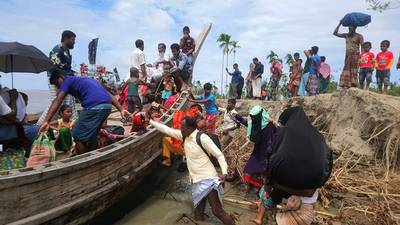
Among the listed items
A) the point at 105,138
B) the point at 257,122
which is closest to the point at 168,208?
the point at 105,138

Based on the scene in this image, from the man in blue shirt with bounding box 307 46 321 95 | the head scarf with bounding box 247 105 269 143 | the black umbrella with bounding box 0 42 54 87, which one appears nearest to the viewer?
the black umbrella with bounding box 0 42 54 87

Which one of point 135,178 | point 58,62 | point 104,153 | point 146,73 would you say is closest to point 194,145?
point 104,153

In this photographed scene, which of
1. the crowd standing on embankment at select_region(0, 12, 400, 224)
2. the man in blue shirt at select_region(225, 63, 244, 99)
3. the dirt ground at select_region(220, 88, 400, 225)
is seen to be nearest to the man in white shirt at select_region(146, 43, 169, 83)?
the crowd standing on embankment at select_region(0, 12, 400, 224)

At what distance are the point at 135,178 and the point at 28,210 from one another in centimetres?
191

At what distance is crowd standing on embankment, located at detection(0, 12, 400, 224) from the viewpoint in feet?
9.65

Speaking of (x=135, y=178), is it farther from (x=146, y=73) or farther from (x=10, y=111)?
(x=146, y=73)

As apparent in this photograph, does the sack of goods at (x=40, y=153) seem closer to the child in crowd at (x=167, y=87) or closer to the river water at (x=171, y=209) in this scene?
the river water at (x=171, y=209)

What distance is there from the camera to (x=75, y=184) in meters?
3.84

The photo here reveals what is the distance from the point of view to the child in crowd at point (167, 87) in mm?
7656

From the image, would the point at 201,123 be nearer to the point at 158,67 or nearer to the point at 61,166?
the point at 61,166

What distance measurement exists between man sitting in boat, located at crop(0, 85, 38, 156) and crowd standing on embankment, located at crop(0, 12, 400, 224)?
0.04 feet

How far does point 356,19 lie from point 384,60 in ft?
5.54

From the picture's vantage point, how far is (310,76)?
942 centimetres

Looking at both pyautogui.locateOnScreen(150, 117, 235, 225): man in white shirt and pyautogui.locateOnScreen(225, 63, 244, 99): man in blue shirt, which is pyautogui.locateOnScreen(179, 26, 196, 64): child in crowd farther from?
pyautogui.locateOnScreen(225, 63, 244, 99): man in blue shirt
